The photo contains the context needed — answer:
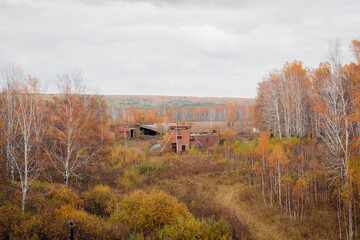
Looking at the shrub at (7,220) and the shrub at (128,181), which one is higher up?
the shrub at (7,220)

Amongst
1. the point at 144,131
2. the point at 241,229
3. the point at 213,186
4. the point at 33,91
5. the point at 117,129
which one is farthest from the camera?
the point at 144,131

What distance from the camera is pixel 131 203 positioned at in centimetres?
923

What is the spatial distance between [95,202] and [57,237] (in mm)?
3938

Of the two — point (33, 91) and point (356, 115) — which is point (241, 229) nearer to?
point (356, 115)

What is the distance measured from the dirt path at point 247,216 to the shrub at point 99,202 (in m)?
6.47

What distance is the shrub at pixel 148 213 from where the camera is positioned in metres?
8.36

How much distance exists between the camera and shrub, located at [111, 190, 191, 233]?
27.4ft

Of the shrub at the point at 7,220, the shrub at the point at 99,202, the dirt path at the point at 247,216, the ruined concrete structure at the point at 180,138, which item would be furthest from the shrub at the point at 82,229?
the ruined concrete structure at the point at 180,138

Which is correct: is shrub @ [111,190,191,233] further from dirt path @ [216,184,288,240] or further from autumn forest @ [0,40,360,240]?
dirt path @ [216,184,288,240]

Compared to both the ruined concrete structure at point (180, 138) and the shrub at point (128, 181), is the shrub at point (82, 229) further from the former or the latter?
the ruined concrete structure at point (180, 138)

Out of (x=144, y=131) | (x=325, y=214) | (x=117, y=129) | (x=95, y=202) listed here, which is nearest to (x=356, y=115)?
(x=325, y=214)

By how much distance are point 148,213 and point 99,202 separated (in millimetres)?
3634

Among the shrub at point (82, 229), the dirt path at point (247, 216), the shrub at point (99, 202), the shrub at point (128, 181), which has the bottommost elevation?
the dirt path at point (247, 216)

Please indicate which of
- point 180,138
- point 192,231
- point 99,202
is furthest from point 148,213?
point 180,138
